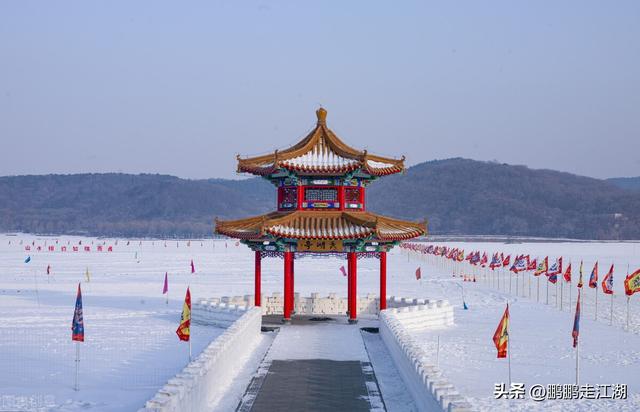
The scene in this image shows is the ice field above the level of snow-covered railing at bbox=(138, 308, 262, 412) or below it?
below

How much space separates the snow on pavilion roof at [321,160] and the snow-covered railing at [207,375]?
6490mm

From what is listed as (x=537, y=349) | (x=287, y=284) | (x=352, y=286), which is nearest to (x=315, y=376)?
(x=287, y=284)

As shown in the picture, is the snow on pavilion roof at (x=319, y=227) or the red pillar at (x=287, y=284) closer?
the snow on pavilion roof at (x=319, y=227)

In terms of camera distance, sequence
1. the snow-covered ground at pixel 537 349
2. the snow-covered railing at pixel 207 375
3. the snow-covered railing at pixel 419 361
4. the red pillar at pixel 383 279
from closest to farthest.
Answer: the snow-covered railing at pixel 207 375
the snow-covered railing at pixel 419 361
the snow-covered ground at pixel 537 349
the red pillar at pixel 383 279

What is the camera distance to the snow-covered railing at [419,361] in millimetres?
14180

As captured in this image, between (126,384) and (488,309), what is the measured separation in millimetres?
23382

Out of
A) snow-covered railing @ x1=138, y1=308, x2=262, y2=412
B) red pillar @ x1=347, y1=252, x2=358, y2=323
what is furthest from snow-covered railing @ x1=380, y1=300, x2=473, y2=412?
snow-covered railing @ x1=138, y1=308, x2=262, y2=412

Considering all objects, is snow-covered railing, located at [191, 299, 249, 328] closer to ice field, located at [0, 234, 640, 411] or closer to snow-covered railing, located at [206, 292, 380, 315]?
snow-covered railing, located at [206, 292, 380, 315]

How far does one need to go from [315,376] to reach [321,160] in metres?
11.5

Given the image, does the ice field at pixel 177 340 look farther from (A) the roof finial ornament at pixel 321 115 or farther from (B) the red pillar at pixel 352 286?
(A) the roof finial ornament at pixel 321 115

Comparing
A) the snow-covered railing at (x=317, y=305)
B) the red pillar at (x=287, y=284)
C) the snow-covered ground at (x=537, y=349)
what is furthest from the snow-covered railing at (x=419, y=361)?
the red pillar at (x=287, y=284)

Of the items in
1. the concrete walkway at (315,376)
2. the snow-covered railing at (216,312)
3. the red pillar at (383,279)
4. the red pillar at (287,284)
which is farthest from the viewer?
the snow-covered railing at (216,312)

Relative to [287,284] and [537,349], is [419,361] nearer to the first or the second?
[287,284]

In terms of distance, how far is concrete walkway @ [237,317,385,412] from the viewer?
1661 cm
